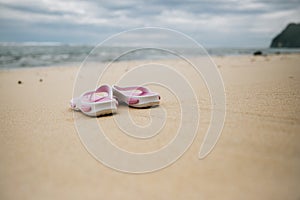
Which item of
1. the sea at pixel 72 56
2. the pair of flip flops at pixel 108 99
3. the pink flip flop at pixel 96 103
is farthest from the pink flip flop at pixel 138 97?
the sea at pixel 72 56

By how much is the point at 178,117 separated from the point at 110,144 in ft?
1.96

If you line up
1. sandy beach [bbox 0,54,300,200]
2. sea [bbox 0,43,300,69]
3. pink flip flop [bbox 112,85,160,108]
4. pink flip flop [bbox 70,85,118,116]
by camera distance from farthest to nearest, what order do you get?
sea [bbox 0,43,300,69]
pink flip flop [bbox 112,85,160,108]
pink flip flop [bbox 70,85,118,116]
sandy beach [bbox 0,54,300,200]

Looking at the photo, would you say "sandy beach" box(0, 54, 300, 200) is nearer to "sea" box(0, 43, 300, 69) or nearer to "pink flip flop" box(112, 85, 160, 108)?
"pink flip flop" box(112, 85, 160, 108)

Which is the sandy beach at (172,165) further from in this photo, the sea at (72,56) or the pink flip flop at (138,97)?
the sea at (72,56)

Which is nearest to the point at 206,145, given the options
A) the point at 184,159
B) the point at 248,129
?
the point at 184,159

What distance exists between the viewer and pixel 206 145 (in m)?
1.43

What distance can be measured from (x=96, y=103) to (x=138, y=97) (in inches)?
14.9

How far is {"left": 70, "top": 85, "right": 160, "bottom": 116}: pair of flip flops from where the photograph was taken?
1992 millimetres

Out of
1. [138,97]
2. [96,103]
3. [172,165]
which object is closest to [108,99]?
[96,103]

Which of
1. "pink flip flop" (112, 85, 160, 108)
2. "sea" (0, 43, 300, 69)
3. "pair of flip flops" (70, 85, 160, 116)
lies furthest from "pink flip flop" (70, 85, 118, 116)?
"sea" (0, 43, 300, 69)

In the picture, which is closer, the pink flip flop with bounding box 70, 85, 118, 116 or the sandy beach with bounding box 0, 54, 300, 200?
the sandy beach with bounding box 0, 54, 300, 200

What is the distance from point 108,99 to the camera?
2.05 meters

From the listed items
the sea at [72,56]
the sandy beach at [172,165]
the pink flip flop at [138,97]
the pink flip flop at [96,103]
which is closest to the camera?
the sandy beach at [172,165]

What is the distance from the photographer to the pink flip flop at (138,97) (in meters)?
2.21
